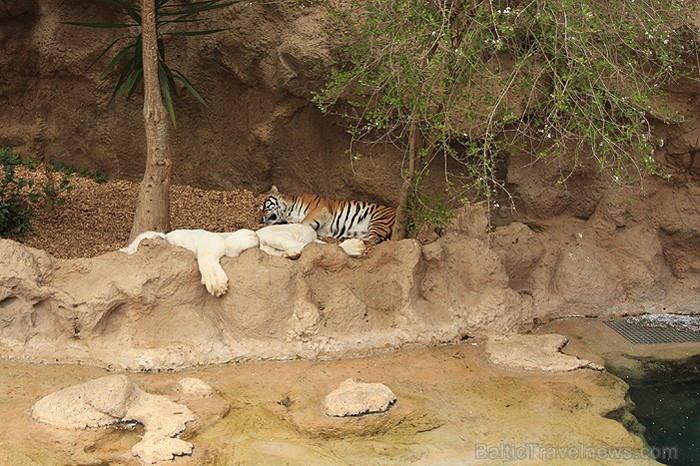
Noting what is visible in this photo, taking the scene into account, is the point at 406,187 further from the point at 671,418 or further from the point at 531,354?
the point at 671,418

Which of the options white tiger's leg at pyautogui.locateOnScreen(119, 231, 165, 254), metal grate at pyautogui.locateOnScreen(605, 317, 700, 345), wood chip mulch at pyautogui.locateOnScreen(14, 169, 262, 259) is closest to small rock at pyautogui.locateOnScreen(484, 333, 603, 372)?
metal grate at pyautogui.locateOnScreen(605, 317, 700, 345)

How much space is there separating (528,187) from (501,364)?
81.1 inches

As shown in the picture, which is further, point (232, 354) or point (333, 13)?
point (333, 13)

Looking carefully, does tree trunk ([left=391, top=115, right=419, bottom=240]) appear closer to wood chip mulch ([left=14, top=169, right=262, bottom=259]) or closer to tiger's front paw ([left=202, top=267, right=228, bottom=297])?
tiger's front paw ([left=202, top=267, right=228, bottom=297])

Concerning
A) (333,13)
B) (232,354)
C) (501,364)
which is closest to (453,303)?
(501,364)

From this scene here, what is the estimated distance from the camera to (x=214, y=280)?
5910 millimetres

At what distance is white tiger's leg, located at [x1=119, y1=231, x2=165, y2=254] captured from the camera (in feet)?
20.2

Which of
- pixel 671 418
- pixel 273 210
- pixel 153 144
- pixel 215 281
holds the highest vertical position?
pixel 153 144

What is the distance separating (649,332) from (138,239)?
3739 millimetres

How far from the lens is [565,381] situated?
18.8 ft

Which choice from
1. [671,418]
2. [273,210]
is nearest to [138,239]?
[273,210]

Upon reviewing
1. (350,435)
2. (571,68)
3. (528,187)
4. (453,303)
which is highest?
(571,68)

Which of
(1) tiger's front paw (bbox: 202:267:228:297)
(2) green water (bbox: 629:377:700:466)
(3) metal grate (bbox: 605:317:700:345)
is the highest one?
(1) tiger's front paw (bbox: 202:267:228:297)

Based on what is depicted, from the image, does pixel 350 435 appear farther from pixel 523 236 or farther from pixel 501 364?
pixel 523 236
